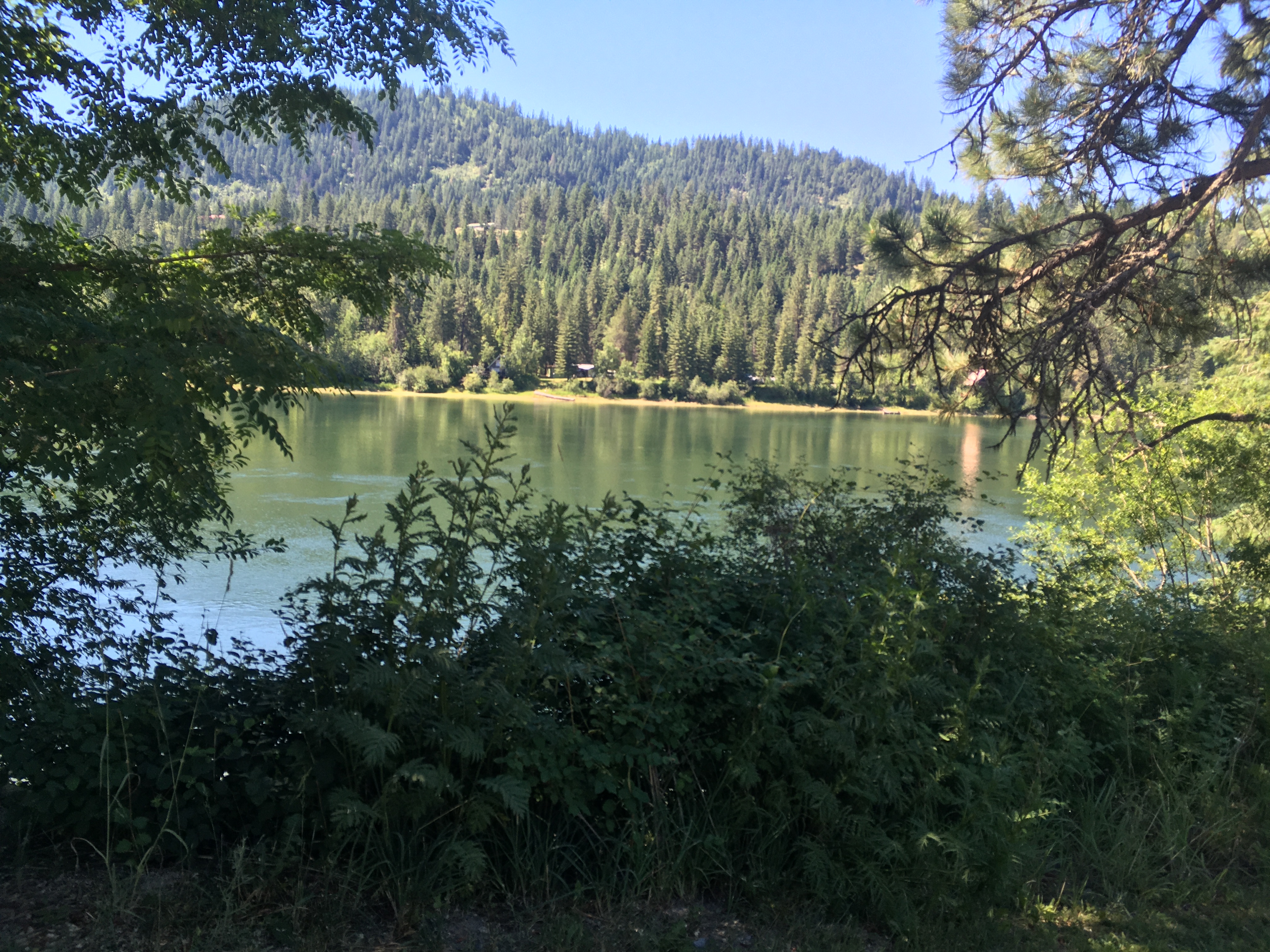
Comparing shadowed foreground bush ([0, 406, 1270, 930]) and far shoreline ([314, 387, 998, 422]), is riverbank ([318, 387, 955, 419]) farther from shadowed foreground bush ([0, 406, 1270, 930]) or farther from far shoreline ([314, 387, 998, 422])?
shadowed foreground bush ([0, 406, 1270, 930])

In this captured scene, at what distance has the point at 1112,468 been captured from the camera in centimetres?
943

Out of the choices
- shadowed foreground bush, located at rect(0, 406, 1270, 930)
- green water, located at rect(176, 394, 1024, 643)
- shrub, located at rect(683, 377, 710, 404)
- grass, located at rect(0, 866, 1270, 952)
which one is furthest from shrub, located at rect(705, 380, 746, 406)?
grass, located at rect(0, 866, 1270, 952)

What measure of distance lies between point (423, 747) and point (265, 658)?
1047 millimetres

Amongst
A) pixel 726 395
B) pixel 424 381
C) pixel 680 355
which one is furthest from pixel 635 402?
pixel 424 381

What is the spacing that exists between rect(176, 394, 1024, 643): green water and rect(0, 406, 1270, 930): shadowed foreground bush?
1.84 feet

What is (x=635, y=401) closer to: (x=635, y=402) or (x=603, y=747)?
(x=635, y=402)

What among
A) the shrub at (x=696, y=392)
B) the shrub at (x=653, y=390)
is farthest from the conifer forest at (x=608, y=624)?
the shrub at (x=653, y=390)

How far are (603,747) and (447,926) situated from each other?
0.73 meters

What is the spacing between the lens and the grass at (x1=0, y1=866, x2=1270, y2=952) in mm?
2527

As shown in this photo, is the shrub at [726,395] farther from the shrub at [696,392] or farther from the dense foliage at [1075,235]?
the dense foliage at [1075,235]

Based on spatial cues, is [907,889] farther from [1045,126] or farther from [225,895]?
[1045,126]

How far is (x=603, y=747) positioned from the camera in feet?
10.2

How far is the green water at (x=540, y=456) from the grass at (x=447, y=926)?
0.96 m

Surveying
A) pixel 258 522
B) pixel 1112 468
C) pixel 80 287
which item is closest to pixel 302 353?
pixel 80 287
